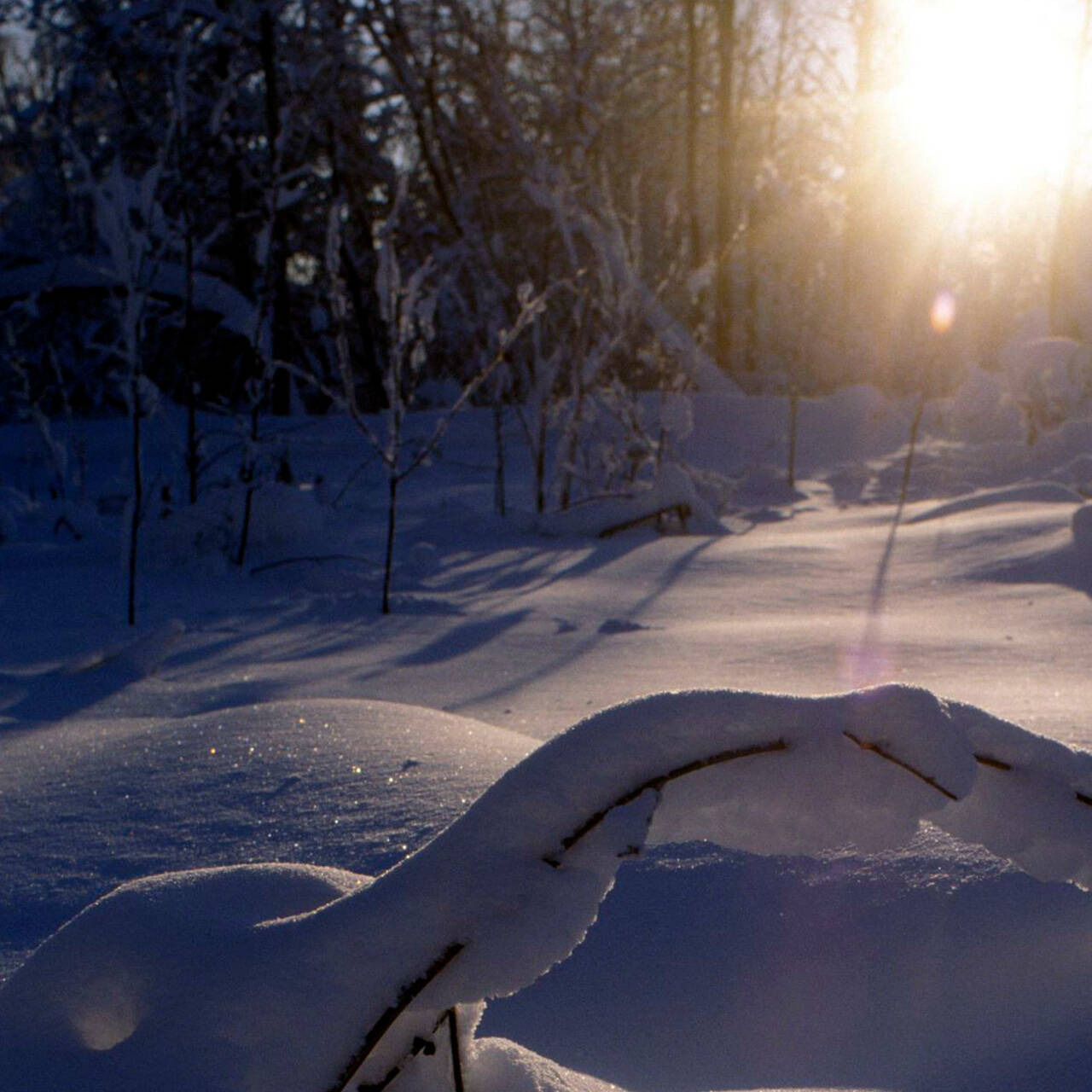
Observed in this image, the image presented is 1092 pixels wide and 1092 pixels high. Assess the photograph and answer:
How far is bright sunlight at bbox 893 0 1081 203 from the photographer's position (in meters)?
13.6

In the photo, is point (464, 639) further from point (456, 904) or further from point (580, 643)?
point (456, 904)

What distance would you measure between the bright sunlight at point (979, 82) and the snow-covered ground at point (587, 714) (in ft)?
34.9

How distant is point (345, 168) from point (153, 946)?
10.2 m

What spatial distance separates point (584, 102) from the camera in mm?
10086

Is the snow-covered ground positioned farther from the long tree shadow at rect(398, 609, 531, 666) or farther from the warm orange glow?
the warm orange glow

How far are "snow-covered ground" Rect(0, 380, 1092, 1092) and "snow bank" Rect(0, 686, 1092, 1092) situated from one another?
23 mm

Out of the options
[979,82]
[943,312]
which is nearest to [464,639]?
[979,82]

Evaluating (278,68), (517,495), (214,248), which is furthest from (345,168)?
(517,495)

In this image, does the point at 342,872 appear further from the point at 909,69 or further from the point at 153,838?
the point at 909,69

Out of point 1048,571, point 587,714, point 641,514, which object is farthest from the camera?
point 641,514

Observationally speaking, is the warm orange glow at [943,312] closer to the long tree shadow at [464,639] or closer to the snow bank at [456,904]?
the long tree shadow at [464,639]

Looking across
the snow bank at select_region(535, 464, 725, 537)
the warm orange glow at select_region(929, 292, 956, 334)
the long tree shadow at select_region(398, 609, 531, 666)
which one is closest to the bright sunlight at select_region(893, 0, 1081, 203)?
the warm orange glow at select_region(929, 292, 956, 334)

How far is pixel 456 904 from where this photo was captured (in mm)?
635

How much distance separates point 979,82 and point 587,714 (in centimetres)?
1418
